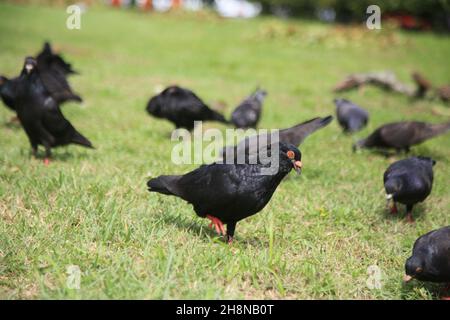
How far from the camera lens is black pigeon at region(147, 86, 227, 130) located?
25.8 feet

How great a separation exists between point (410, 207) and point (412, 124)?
2384 mm

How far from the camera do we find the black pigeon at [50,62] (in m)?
8.31

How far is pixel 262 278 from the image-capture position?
3.65 metres

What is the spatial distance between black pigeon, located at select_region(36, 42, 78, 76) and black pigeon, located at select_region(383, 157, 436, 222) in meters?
5.54

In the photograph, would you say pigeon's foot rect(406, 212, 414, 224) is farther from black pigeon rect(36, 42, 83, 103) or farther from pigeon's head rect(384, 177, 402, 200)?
black pigeon rect(36, 42, 83, 103)

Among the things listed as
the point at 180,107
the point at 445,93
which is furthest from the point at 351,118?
the point at 445,93

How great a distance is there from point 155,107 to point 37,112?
2288 millimetres

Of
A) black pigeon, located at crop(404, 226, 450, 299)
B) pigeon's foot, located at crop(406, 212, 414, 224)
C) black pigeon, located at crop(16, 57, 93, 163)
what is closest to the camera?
black pigeon, located at crop(404, 226, 450, 299)

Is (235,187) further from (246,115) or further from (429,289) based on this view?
(246,115)

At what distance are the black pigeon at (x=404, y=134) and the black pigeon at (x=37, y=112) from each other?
14.1 ft

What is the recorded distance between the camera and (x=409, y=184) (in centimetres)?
520

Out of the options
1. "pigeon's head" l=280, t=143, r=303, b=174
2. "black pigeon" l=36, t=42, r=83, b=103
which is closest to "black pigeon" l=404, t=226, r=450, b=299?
"pigeon's head" l=280, t=143, r=303, b=174

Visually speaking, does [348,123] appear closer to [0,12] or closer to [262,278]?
[262,278]

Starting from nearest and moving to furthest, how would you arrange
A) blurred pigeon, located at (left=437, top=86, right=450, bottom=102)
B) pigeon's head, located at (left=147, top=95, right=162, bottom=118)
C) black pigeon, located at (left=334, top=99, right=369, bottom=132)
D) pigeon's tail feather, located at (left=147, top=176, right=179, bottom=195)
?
pigeon's tail feather, located at (left=147, top=176, right=179, bottom=195) → pigeon's head, located at (left=147, top=95, right=162, bottom=118) → black pigeon, located at (left=334, top=99, right=369, bottom=132) → blurred pigeon, located at (left=437, top=86, right=450, bottom=102)
